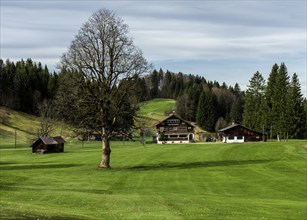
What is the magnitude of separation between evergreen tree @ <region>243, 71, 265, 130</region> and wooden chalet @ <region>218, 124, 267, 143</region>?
137 inches

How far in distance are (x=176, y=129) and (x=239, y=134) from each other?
66.6 ft

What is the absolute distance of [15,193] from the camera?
27547 millimetres

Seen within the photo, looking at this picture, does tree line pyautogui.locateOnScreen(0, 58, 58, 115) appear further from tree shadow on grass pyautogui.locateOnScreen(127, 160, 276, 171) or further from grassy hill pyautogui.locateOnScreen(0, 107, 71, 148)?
tree shadow on grass pyautogui.locateOnScreen(127, 160, 276, 171)

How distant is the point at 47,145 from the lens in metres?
93.2

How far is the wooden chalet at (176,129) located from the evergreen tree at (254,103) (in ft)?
59.3

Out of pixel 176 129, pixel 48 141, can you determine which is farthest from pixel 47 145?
pixel 176 129

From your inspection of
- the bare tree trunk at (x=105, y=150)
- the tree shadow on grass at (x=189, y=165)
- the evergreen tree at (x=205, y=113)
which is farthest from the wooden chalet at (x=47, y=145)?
the evergreen tree at (x=205, y=113)

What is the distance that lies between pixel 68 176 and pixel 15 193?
1604 centimetres

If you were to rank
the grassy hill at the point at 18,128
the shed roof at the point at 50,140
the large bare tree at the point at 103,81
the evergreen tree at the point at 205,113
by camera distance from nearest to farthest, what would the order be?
the large bare tree at the point at 103,81
the shed roof at the point at 50,140
the grassy hill at the point at 18,128
the evergreen tree at the point at 205,113

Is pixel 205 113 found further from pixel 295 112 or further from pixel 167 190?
pixel 167 190

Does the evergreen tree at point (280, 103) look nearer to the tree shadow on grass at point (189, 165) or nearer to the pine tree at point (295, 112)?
the pine tree at point (295, 112)

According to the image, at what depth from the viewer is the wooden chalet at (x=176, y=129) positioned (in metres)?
140

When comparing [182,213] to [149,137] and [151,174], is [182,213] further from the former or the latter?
[149,137]

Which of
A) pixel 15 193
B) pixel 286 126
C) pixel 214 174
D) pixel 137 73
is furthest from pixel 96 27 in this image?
pixel 286 126
